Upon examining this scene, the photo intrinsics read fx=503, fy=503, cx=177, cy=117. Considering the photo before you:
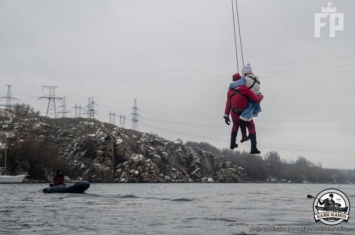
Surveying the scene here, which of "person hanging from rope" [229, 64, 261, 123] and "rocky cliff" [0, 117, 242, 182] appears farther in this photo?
"rocky cliff" [0, 117, 242, 182]

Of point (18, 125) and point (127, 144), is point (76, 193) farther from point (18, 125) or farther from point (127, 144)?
point (18, 125)

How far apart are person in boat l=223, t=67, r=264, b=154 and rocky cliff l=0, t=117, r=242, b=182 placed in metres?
141

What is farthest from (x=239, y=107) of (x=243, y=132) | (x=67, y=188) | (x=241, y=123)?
(x=67, y=188)

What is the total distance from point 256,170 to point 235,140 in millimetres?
11785

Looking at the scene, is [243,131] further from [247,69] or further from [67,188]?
[67,188]

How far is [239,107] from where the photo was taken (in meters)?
8.09

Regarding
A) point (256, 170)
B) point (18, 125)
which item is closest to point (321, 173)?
point (256, 170)

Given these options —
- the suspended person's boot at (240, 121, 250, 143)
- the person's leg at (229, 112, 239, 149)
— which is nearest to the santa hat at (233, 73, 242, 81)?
the person's leg at (229, 112, 239, 149)

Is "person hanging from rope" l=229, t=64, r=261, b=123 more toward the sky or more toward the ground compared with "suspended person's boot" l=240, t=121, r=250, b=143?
more toward the sky

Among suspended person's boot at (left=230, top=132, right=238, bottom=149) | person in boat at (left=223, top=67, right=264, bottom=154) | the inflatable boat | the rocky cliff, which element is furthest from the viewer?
the rocky cliff

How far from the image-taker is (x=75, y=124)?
639ft

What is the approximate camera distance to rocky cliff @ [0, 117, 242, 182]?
159m

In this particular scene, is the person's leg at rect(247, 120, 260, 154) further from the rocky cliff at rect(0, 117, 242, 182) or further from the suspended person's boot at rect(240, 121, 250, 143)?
the rocky cliff at rect(0, 117, 242, 182)

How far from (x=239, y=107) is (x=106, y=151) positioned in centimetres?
15728
